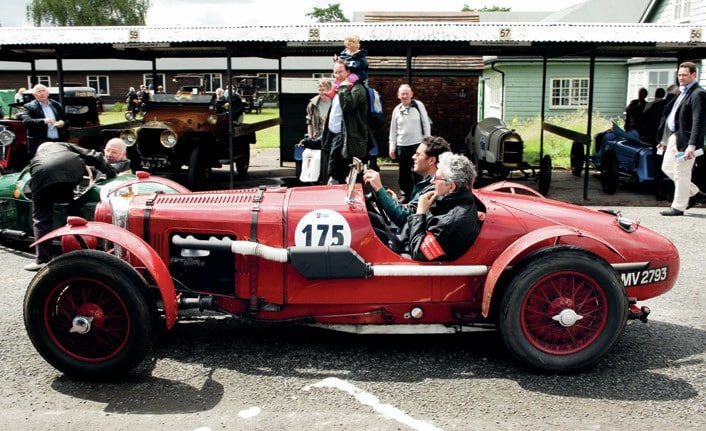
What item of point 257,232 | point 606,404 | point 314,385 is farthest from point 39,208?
point 606,404

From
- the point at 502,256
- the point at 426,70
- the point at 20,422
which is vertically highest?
the point at 426,70

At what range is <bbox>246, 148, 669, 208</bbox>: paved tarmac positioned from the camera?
10.9 m

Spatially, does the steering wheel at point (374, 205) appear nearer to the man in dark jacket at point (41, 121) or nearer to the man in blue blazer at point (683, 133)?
the man in blue blazer at point (683, 133)

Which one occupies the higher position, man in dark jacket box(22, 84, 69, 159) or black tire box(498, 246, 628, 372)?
man in dark jacket box(22, 84, 69, 159)

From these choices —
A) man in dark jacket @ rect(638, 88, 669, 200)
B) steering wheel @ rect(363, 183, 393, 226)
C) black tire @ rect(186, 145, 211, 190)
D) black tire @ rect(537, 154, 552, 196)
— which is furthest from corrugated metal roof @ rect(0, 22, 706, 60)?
steering wheel @ rect(363, 183, 393, 226)

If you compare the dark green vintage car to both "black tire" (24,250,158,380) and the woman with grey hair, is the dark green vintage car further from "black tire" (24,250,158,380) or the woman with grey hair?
the woman with grey hair

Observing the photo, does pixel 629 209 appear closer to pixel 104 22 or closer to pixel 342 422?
pixel 342 422

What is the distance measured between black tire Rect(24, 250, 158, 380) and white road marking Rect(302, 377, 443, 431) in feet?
3.38

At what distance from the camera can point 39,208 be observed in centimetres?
652

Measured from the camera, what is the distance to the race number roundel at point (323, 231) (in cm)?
427

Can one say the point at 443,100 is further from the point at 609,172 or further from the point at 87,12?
the point at 87,12

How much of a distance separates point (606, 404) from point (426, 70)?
1486 centimetres

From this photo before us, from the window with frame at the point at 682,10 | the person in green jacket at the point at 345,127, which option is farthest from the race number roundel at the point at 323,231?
the window with frame at the point at 682,10

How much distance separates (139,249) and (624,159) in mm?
9747
